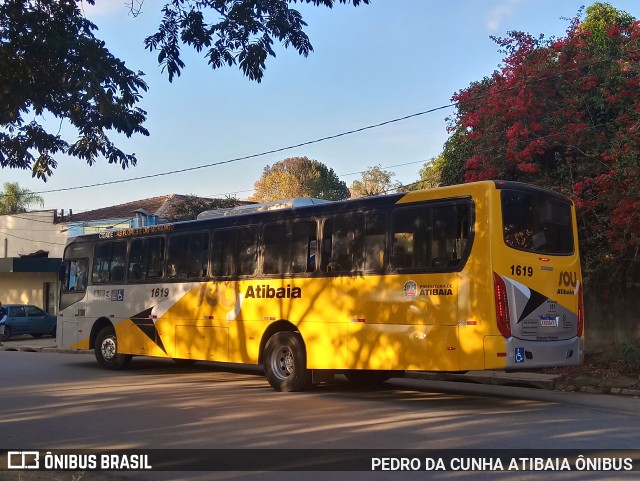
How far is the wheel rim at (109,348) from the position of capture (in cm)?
1563

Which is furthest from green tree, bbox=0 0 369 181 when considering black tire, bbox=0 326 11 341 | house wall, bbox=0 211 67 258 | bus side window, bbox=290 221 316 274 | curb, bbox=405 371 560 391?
house wall, bbox=0 211 67 258

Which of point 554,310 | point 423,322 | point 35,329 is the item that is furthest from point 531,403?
point 35,329

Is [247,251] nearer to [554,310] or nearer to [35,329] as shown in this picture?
[554,310]

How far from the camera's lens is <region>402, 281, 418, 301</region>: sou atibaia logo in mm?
9809

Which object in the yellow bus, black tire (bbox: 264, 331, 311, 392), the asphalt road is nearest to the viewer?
the asphalt road

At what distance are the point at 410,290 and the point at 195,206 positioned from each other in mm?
24104

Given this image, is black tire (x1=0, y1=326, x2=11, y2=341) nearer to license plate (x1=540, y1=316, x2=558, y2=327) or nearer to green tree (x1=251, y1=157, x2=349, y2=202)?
license plate (x1=540, y1=316, x2=558, y2=327)

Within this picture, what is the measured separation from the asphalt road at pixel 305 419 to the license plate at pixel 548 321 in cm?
126

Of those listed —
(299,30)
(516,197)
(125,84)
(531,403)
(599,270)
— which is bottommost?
(531,403)

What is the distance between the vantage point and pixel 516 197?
966 cm

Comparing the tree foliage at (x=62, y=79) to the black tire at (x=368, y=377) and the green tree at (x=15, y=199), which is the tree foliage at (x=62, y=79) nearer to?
the black tire at (x=368, y=377)

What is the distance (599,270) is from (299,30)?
9.65 m

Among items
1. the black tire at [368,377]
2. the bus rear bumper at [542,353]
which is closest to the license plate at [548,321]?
the bus rear bumper at [542,353]

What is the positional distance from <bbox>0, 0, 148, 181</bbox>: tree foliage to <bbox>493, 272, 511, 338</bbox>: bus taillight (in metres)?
5.17
